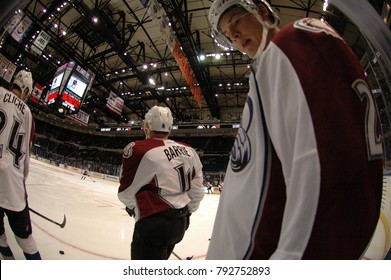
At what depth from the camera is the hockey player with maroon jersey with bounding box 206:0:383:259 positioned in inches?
13.4

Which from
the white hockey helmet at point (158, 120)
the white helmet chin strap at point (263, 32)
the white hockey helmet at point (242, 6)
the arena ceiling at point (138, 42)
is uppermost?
the arena ceiling at point (138, 42)

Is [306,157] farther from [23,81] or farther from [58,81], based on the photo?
[58,81]

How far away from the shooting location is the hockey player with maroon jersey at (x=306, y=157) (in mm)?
341

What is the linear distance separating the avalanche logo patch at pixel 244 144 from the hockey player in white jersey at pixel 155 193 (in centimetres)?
100

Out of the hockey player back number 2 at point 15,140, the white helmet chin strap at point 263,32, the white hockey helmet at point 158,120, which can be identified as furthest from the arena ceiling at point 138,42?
the white helmet chin strap at point 263,32

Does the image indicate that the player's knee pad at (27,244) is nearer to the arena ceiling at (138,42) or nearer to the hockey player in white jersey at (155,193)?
the hockey player in white jersey at (155,193)

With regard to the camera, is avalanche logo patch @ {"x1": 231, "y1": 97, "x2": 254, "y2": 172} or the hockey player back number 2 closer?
avalanche logo patch @ {"x1": 231, "y1": 97, "x2": 254, "y2": 172}

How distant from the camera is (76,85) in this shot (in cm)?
844

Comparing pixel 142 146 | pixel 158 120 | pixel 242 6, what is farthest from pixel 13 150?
pixel 242 6

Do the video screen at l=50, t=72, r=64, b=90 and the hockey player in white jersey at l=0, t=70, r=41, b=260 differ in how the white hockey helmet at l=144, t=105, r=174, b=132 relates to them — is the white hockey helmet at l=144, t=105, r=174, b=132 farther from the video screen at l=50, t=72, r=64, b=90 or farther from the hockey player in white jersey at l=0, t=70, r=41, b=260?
the video screen at l=50, t=72, r=64, b=90

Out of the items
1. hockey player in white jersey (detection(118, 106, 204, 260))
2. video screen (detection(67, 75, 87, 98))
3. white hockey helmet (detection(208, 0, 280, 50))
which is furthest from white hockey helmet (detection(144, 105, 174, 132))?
video screen (detection(67, 75, 87, 98))

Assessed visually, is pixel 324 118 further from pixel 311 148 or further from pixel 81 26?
pixel 81 26

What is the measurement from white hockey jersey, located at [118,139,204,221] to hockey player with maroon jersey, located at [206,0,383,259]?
976 millimetres

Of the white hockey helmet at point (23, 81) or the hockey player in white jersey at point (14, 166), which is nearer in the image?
the hockey player in white jersey at point (14, 166)
